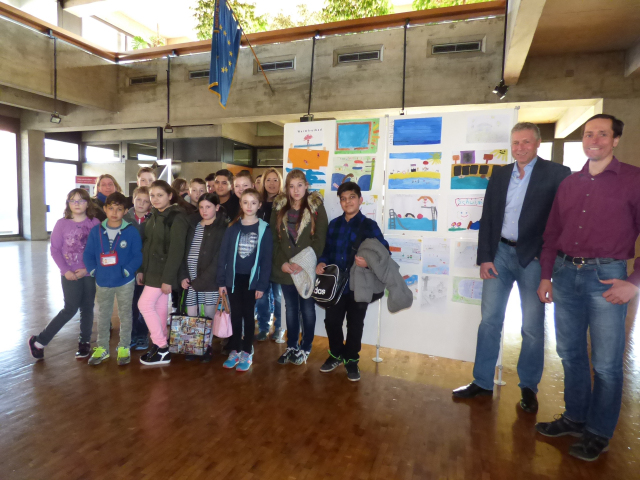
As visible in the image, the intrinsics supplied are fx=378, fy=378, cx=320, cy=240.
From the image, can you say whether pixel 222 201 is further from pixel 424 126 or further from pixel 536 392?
pixel 536 392

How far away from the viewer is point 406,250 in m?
3.16

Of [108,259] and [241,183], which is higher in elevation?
[241,183]

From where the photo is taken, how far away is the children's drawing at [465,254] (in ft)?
9.73

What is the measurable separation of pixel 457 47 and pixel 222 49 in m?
3.65

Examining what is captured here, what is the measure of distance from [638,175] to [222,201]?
3259 mm

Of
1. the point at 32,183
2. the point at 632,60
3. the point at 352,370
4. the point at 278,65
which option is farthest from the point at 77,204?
the point at 32,183

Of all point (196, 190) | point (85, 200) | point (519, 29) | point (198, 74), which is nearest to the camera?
point (85, 200)

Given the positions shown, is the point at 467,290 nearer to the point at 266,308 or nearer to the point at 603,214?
the point at 603,214

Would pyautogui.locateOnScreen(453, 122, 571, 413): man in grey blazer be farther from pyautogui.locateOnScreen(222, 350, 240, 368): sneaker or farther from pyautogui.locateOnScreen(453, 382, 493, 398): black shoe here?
pyautogui.locateOnScreen(222, 350, 240, 368): sneaker

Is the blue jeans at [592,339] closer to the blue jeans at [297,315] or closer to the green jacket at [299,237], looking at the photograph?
the green jacket at [299,237]

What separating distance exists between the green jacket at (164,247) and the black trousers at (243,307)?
1.63ft

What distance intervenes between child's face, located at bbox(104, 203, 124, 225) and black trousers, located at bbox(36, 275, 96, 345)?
56 cm

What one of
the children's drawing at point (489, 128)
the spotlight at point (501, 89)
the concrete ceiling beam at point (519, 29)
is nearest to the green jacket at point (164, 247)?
the children's drawing at point (489, 128)

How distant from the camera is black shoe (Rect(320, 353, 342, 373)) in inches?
121
